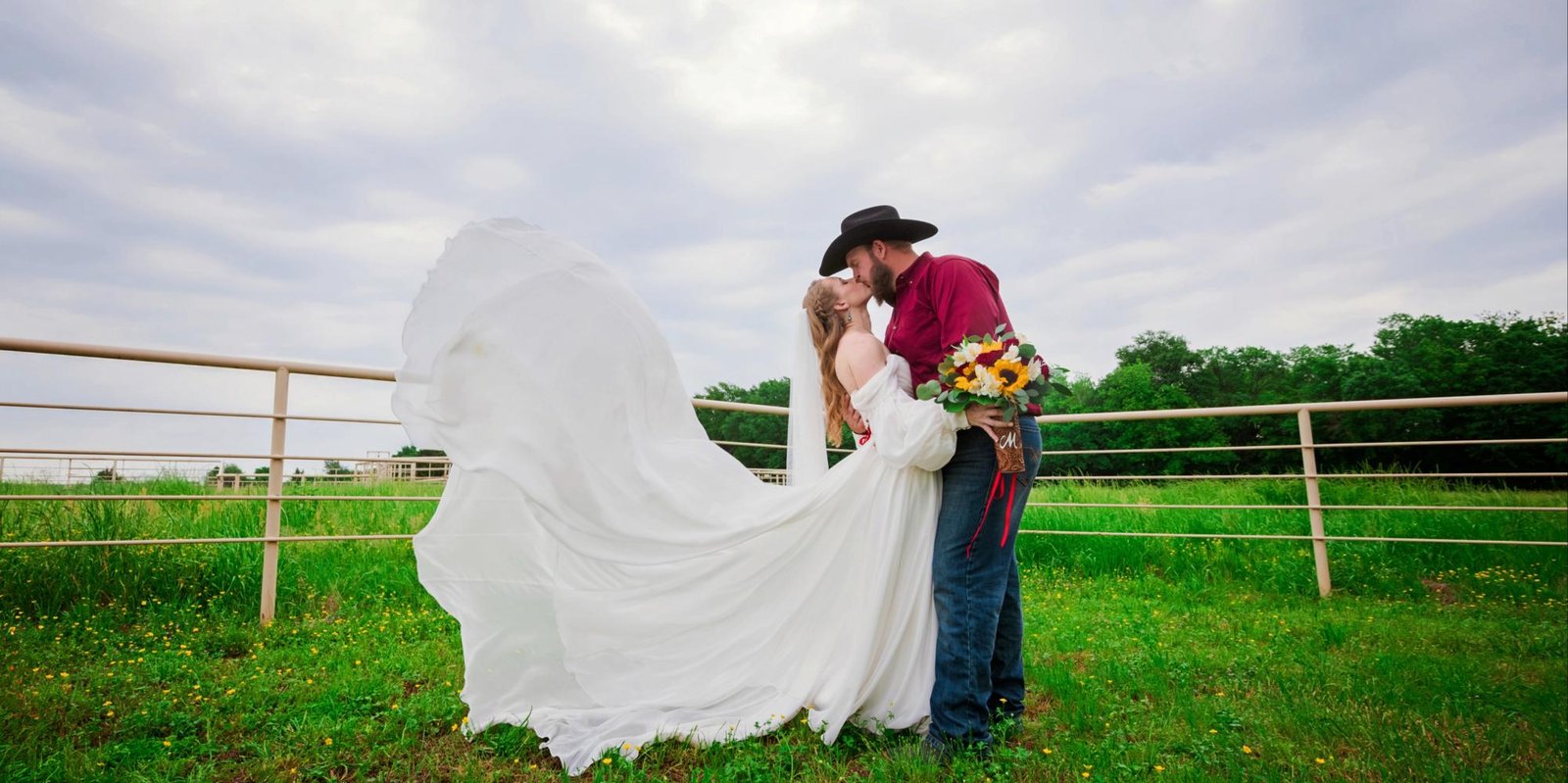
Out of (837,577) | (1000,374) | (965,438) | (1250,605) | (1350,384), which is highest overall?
(1350,384)

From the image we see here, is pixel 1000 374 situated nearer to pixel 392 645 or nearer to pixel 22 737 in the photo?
pixel 392 645

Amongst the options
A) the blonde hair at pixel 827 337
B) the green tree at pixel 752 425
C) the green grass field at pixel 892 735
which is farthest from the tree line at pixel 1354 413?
the blonde hair at pixel 827 337

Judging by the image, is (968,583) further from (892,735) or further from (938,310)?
(938,310)

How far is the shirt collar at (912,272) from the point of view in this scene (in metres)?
3.06

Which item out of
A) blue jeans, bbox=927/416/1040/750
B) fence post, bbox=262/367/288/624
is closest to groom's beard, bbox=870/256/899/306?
blue jeans, bbox=927/416/1040/750

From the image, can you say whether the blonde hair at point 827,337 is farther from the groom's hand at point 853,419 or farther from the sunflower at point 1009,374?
the sunflower at point 1009,374

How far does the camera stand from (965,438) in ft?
9.59

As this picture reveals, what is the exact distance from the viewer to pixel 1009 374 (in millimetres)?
2693

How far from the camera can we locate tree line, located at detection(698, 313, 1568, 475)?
77.8ft

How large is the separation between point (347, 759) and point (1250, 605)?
19.1ft

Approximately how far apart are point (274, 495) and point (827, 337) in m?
3.59

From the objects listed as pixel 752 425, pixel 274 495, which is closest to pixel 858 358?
pixel 274 495

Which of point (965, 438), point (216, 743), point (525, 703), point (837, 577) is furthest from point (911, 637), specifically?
point (216, 743)

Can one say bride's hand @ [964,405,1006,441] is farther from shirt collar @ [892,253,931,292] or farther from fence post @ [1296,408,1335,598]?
fence post @ [1296,408,1335,598]
